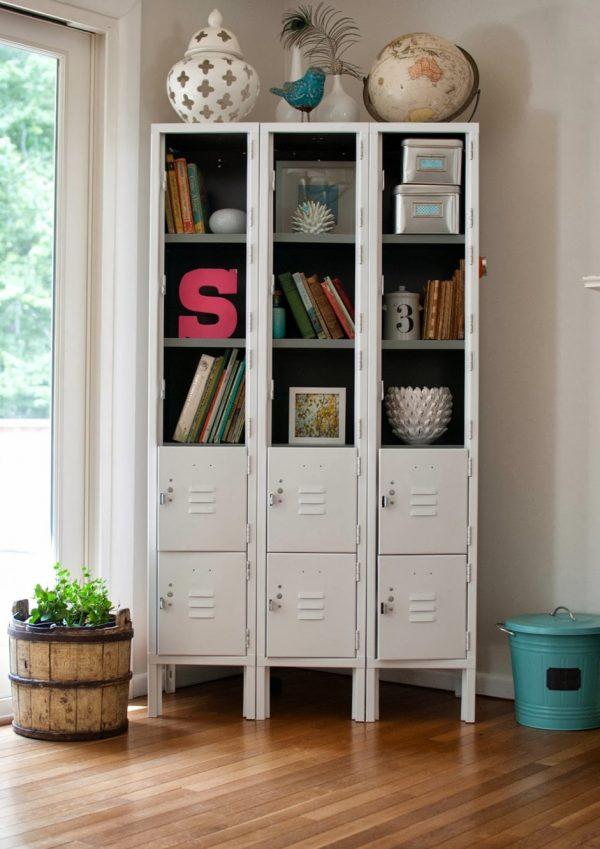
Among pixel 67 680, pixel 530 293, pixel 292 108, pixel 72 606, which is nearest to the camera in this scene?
pixel 67 680

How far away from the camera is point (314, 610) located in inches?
131

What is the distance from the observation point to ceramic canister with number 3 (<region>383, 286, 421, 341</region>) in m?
3.45

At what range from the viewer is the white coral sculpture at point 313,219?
3.42 metres

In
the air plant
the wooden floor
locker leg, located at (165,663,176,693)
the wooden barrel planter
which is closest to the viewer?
the wooden floor

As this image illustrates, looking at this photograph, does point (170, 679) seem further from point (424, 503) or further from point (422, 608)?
point (424, 503)

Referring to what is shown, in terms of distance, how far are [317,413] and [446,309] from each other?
52 centimetres

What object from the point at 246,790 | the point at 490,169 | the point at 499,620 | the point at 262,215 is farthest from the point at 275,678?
the point at 490,169

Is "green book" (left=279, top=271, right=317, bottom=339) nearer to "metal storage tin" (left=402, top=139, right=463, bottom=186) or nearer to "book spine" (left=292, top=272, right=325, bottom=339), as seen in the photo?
"book spine" (left=292, top=272, right=325, bottom=339)

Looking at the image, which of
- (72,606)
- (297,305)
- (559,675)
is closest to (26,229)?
(297,305)

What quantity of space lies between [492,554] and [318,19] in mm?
2049

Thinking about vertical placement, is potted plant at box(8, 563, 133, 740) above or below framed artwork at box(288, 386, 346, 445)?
below

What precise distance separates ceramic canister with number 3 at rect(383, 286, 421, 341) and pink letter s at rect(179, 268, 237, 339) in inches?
19.3

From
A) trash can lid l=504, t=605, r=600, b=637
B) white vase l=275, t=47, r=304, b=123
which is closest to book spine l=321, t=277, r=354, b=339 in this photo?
white vase l=275, t=47, r=304, b=123

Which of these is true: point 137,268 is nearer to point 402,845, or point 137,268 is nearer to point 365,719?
point 365,719
